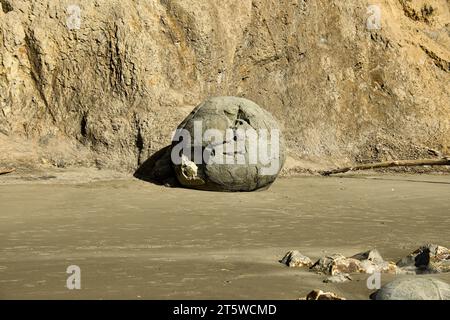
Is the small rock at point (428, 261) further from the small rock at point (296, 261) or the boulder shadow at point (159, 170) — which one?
the boulder shadow at point (159, 170)

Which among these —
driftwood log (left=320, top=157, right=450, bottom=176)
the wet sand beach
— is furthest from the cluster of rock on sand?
driftwood log (left=320, top=157, right=450, bottom=176)

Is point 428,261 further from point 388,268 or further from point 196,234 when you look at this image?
point 196,234

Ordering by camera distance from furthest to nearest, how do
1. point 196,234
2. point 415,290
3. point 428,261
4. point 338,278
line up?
point 196,234 < point 428,261 < point 338,278 < point 415,290

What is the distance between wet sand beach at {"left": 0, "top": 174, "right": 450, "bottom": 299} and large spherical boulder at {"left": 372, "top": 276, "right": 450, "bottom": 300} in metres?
0.27

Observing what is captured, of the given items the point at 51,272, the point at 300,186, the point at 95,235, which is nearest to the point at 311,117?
the point at 300,186

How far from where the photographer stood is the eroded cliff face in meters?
12.0

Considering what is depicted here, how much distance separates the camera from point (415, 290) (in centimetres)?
380

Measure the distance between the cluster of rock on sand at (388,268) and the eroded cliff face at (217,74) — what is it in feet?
23.0

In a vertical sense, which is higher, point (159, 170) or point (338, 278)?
point (159, 170)

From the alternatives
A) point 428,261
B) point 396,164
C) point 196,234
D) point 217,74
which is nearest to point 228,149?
point 196,234

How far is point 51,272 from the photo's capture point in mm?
4703

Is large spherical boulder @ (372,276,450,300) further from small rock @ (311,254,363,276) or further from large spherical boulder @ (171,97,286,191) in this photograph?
large spherical boulder @ (171,97,286,191)

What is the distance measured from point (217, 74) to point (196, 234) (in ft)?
24.6

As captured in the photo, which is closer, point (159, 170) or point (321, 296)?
point (321, 296)
